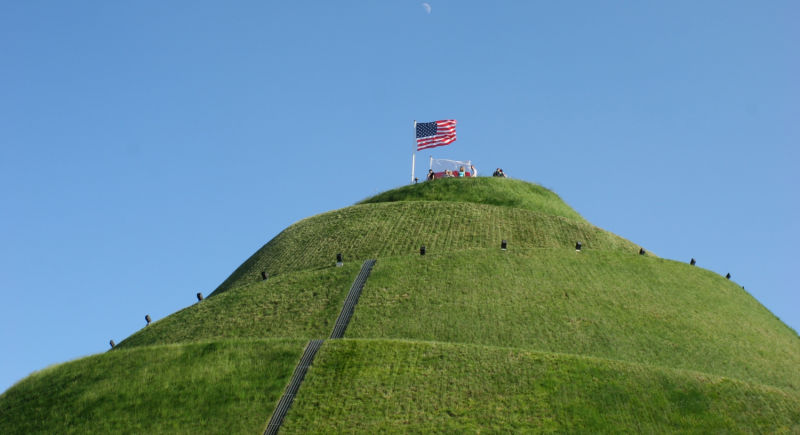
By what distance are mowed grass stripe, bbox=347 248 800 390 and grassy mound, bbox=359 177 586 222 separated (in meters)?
13.5

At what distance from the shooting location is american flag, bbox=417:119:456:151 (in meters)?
60.1

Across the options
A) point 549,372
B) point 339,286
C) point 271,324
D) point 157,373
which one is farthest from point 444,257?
point 157,373

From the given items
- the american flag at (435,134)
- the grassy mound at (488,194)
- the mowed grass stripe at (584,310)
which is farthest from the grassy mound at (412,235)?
the american flag at (435,134)

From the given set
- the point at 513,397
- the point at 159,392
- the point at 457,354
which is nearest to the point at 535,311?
the point at 457,354

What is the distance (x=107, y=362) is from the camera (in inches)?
1261

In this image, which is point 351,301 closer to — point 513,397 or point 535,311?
point 535,311

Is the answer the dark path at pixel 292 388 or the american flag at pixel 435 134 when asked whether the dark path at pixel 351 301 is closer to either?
the dark path at pixel 292 388

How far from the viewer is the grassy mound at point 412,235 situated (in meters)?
46.0

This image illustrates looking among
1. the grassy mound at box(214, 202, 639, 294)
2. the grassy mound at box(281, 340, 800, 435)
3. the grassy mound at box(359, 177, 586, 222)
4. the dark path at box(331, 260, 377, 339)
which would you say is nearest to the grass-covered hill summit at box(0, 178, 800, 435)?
the grassy mound at box(281, 340, 800, 435)

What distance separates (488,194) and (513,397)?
109 feet

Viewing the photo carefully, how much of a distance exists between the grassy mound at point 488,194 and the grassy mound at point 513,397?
2771 centimetres

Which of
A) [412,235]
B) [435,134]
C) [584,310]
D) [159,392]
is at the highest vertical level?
[435,134]

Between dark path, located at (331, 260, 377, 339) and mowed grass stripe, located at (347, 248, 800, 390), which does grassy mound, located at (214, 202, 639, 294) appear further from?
mowed grass stripe, located at (347, 248, 800, 390)

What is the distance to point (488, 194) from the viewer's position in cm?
5838
